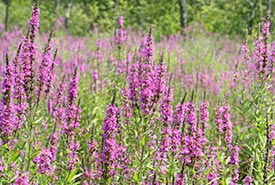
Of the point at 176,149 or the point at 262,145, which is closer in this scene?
the point at 176,149

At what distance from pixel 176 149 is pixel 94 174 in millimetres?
1019

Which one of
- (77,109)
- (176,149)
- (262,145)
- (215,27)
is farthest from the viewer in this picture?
(215,27)

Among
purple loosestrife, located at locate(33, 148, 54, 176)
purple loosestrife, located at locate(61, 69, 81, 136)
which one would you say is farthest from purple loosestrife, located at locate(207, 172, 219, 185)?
purple loosestrife, located at locate(33, 148, 54, 176)

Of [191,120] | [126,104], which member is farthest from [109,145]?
[126,104]

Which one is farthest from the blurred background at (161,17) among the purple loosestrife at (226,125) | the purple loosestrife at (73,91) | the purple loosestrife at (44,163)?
the purple loosestrife at (44,163)

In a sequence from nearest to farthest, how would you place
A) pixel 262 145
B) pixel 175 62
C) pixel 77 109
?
pixel 77 109
pixel 262 145
pixel 175 62

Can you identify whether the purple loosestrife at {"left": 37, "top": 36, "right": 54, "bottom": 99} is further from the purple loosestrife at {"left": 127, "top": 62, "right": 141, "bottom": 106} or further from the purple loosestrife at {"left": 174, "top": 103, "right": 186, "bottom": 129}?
the purple loosestrife at {"left": 174, "top": 103, "right": 186, "bottom": 129}

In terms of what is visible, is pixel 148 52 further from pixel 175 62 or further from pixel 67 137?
pixel 175 62

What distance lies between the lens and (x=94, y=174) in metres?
4.88

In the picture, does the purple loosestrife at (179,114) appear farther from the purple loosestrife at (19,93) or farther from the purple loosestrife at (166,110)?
the purple loosestrife at (19,93)

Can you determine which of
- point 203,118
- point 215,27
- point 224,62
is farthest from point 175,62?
point 215,27

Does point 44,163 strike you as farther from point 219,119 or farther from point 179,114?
point 219,119

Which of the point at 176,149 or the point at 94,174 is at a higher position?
the point at 176,149

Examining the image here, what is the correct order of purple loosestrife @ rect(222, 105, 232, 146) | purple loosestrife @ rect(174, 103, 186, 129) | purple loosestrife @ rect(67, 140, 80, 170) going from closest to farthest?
purple loosestrife @ rect(174, 103, 186, 129)
purple loosestrife @ rect(67, 140, 80, 170)
purple loosestrife @ rect(222, 105, 232, 146)
